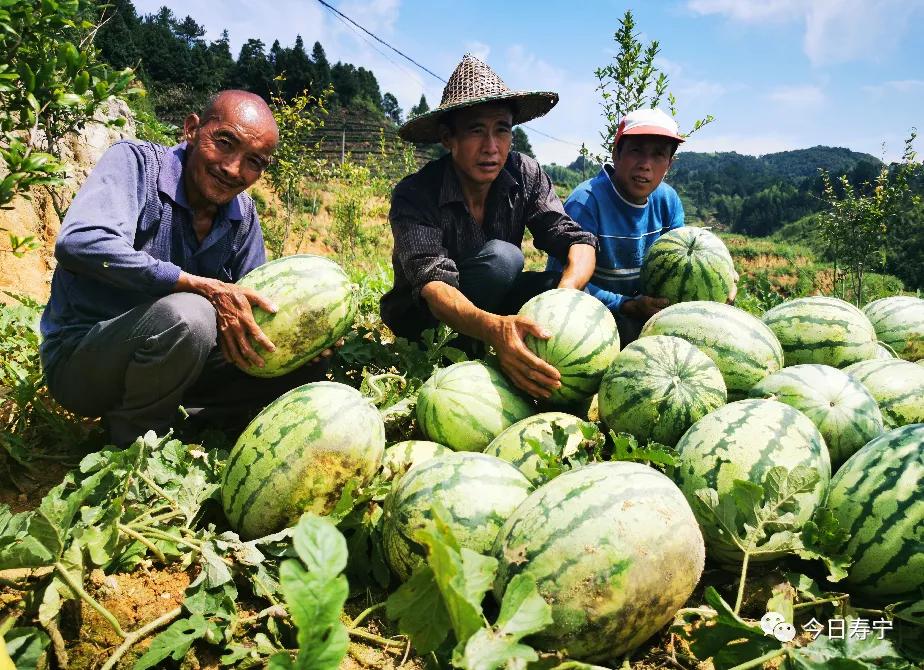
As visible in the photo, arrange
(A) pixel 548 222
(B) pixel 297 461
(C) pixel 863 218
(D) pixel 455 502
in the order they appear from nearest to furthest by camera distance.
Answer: (D) pixel 455 502
(B) pixel 297 461
(A) pixel 548 222
(C) pixel 863 218

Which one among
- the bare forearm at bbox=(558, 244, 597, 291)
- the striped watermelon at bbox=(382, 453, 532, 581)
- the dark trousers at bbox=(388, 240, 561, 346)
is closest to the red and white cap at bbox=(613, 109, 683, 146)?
the bare forearm at bbox=(558, 244, 597, 291)

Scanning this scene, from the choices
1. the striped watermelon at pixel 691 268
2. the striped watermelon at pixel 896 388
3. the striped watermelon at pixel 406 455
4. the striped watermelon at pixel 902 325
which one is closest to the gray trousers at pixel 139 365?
the striped watermelon at pixel 406 455

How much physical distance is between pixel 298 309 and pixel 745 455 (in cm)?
204

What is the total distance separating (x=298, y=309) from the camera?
297 centimetres

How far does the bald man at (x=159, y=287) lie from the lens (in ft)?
8.88

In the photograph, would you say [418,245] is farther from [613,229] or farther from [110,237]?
[110,237]

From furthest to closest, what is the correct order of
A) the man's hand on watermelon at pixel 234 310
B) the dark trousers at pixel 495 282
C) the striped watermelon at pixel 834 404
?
the dark trousers at pixel 495 282 < the man's hand on watermelon at pixel 234 310 < the striped watermelon at pixel 834 404

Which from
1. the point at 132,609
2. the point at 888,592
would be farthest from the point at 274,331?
the point at 888,592

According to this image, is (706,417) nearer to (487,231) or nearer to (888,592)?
(888,592)

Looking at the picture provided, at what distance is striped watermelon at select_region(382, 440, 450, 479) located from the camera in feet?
8.66

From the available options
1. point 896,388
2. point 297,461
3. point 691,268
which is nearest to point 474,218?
point 691,268

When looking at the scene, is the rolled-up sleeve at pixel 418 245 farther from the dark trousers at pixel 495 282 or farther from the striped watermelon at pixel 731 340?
the striped watermelon at pixel 731 340

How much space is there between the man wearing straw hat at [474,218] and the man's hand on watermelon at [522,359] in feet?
1.16

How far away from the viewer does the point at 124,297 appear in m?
2.99
